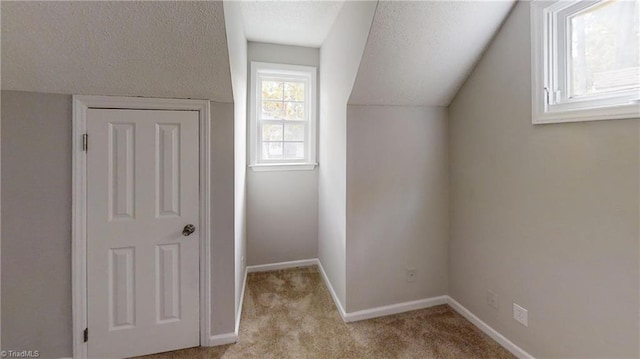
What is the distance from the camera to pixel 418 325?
2168 mm

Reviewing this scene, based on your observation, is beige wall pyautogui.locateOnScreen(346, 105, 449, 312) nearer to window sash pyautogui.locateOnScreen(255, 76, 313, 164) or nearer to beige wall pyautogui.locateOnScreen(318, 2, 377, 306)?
beige wall pyautogui.locateOnScreen(318, 2, 377, 306)

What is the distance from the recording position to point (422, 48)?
1.89 meters

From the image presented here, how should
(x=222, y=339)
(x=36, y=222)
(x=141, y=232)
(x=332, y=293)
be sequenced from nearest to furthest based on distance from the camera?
1. (x=36, y=222)
2. (x=141, y=232)
3. (x=222, y=339)
4. (x=332, y=293)

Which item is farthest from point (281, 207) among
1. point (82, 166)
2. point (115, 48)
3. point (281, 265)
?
point (115, 48)

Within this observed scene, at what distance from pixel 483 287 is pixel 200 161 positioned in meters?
2.29

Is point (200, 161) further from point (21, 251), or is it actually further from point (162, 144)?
point (21, 251)

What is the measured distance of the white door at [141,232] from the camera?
175 cm

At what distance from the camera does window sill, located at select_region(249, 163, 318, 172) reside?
3.05 metres

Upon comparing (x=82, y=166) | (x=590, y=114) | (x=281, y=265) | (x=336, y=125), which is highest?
(x=336, y=125)

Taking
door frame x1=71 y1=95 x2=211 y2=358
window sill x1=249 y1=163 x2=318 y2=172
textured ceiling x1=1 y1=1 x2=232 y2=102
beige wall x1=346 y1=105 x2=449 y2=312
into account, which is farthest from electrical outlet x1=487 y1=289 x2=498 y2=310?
textured ceiling x1=1 y1=1 x2=232 y2=102

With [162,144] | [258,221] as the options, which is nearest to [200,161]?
[162,144]

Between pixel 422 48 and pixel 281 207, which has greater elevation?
pixel 422 48

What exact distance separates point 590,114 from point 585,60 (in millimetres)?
363

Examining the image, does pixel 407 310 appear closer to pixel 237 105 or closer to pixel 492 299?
pixel 492 299
